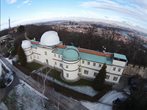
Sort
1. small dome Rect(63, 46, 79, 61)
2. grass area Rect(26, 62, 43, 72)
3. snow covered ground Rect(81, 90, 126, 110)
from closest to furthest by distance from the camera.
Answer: snow covered ground Rect(81, 90, 126, 110)
small dome Rect(63, 46, 79, 61)
grass area Rect(26, 62, 43, 72)

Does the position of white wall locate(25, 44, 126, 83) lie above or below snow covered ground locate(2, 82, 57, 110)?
above

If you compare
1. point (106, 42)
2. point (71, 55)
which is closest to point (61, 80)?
point (71, 55)

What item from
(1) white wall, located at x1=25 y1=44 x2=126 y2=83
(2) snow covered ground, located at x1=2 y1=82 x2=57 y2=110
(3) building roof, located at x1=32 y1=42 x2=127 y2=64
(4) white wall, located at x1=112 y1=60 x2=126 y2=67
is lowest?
(2) snow covered ground, located at x1=2 y1=82 x2=57 y2=110

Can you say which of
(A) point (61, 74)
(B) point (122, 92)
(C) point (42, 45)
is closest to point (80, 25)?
(C) point (42, 45)

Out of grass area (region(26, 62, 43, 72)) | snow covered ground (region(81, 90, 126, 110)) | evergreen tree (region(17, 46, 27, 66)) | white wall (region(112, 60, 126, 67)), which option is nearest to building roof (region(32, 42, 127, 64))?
white wall (region(112, 60, 126, 67))

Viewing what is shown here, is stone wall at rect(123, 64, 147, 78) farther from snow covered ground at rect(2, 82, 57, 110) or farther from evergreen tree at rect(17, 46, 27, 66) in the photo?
evergreen tree at rect(17, 46, 27, 66)

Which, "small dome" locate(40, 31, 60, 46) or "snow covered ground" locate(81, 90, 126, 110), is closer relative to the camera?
"snow covered ground" locate(81, 90, 126, 110)

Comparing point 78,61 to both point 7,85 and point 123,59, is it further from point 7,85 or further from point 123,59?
point 7,85
